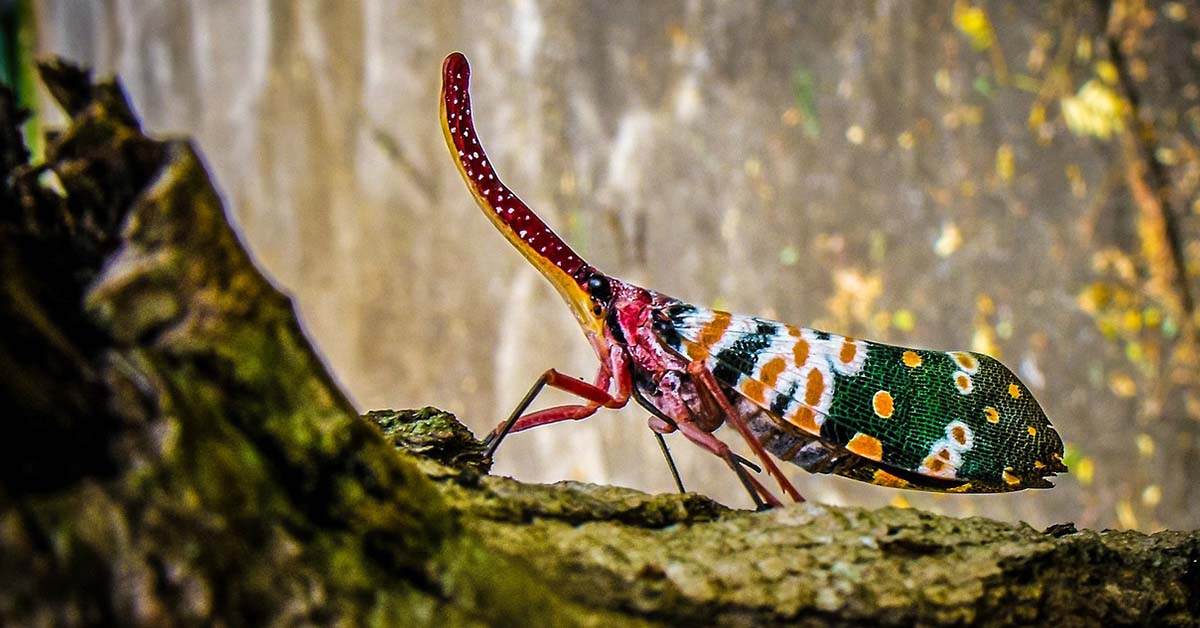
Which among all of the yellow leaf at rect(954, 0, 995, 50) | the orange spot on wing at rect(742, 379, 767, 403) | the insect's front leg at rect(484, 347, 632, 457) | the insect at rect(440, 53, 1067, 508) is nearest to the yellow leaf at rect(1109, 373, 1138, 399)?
the yellow leaf at rect(954, 0, 995, 50)

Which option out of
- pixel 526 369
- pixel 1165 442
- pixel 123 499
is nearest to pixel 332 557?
pixel 123 499

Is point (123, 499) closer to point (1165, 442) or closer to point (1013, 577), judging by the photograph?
point (1013, 577)

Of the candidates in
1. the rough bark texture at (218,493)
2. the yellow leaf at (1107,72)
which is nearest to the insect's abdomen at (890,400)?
the rough bark texture at (218,493)

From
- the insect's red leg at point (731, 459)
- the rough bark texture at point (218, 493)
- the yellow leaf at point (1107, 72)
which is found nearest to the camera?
the rough bark texture at point (218, 493)

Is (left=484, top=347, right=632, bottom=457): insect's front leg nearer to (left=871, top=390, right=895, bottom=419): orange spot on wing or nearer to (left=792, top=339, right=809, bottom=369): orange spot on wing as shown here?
(left=792, top=339, right=809, bottom=369): orange spot on wing

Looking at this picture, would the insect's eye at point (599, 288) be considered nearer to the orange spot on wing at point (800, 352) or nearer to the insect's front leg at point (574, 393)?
the insect's front leg at point (574, 393)
